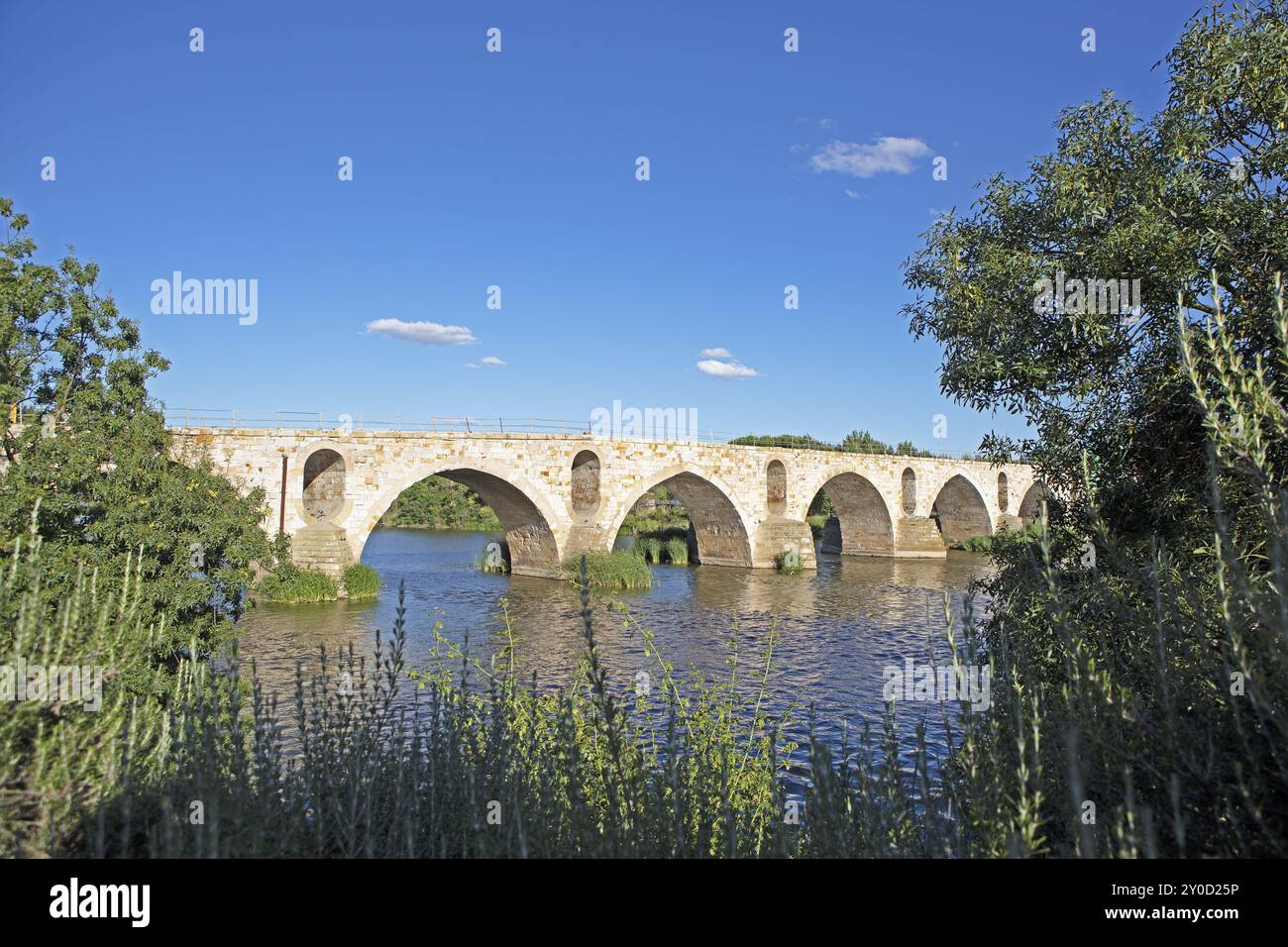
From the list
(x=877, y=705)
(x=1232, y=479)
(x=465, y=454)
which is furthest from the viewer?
(x=465, y=454)

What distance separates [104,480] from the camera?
10.9 meters

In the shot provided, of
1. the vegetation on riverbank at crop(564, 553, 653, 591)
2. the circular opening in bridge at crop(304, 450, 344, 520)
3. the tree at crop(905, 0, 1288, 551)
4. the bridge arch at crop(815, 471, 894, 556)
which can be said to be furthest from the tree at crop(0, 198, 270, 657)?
the bridge arch at crop(815, 471, 894, 556)

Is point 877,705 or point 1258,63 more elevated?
point 1258,63

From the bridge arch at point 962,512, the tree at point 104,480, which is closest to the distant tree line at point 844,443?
the bridge arch at point 962,512

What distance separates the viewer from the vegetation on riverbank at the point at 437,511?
67.4 metres

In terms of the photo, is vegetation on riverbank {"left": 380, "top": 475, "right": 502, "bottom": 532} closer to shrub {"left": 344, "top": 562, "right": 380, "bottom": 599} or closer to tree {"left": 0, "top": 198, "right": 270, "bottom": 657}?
shrub {"left": 344, "top": 562, "right": 380, "bottom": 599}

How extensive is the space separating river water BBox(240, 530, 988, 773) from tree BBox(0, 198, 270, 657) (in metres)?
2.77

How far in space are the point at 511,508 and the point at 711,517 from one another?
11100 millimetres

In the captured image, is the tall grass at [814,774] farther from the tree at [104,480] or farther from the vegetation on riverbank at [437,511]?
the vegetation on riverbank at [437,511]
